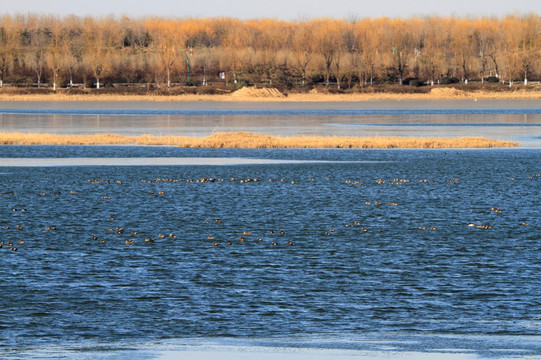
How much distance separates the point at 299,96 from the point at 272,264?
12527 cm

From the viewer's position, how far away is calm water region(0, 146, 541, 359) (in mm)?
13625

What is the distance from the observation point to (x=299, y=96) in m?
143

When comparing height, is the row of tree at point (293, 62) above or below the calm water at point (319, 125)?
above

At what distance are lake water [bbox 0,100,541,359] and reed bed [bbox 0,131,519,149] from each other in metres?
15.1

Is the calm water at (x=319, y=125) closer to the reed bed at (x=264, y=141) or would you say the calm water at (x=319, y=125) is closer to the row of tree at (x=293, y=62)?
the reed bed at (x=264, y=141)

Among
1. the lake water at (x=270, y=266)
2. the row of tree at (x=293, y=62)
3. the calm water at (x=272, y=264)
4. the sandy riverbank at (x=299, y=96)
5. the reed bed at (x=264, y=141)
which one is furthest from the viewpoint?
the row of tree at (x=293, y=62)

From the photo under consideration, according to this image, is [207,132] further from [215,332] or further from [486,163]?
[215,332]

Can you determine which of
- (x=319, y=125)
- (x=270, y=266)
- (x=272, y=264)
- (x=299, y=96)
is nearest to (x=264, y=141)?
(x=319, y=125)

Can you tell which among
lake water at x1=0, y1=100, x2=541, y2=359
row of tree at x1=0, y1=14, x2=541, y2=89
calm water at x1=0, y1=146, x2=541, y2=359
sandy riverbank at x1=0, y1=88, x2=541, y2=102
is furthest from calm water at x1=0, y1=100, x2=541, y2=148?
row of tree at x1=0, y1=14, x2=541, y2=89

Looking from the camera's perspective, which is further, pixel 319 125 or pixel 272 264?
pixel 319 125

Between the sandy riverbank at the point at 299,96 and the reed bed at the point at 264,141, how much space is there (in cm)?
8306

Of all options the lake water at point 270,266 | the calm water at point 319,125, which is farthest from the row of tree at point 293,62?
the lake water at point 270,266

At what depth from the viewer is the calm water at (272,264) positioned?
13.6m

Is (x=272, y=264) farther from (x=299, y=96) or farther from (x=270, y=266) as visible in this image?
(x=299, y=96)
